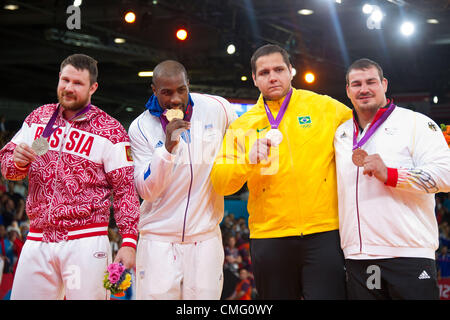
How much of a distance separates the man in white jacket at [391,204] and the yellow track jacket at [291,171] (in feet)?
0.36

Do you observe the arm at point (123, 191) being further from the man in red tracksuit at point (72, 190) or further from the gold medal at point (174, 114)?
the gold medal at point (174, 114)

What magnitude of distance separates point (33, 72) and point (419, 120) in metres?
14.9

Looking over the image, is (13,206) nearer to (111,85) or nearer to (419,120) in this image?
(111,85)

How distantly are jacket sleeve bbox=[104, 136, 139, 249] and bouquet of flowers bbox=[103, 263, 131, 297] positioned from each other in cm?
24

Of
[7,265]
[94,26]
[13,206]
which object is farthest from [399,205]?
[13,206]

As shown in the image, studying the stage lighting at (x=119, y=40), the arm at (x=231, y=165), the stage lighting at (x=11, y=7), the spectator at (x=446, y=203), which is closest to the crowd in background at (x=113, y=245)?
the spectator at (x=446, y=203)

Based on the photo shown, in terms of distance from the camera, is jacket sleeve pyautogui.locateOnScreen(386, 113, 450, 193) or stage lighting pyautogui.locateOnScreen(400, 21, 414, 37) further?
stage lighting pyautogui.locateOnScreen(400, 21, 414, 37)

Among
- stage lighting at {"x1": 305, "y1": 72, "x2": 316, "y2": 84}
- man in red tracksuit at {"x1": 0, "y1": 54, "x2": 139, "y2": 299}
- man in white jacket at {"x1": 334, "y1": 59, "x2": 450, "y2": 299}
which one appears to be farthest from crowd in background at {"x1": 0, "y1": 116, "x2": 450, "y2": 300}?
man in white jacket at {"x1": 334, "y1": 59, "x2": 450, "y2": 299}

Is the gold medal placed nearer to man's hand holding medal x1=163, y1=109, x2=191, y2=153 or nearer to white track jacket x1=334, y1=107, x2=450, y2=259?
man's hand holding medal x1=163, y1=109, x2=191, y2=153

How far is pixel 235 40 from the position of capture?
12125 mm

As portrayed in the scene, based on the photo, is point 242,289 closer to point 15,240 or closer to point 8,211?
point 15,240

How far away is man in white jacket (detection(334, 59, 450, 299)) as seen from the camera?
356 cm

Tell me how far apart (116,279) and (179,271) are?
61cm

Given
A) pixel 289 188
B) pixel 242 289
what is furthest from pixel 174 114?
pixel 242 289
